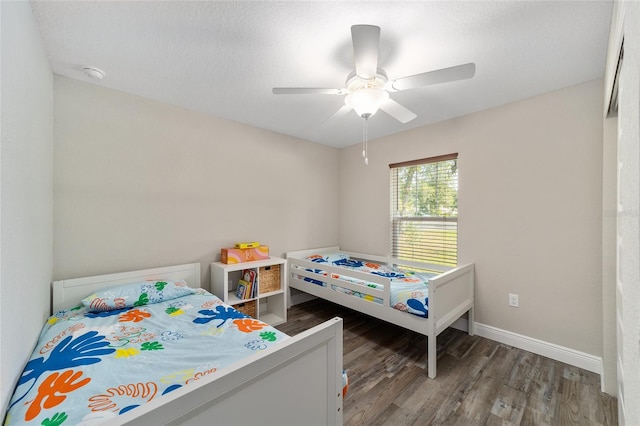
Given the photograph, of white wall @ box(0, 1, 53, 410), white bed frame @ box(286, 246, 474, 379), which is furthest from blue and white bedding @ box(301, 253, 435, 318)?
white wall @ box(0, 1, 53, 410)

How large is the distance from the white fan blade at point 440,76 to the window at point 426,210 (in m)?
1.52

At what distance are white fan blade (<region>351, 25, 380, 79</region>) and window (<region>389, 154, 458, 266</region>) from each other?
68.7 inches

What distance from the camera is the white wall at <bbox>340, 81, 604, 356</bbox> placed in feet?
6.73

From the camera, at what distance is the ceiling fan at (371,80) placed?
4.19 ft

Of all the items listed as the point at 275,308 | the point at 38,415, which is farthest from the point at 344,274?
the point at 38,415

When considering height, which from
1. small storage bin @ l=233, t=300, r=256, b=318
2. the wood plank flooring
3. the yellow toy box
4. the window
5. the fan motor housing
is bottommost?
the wood plank flooring

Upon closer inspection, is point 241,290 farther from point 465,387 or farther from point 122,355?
point 465,387

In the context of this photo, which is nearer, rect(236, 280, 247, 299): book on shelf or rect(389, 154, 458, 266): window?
rect(236, 280, 247, 299): book on shelf

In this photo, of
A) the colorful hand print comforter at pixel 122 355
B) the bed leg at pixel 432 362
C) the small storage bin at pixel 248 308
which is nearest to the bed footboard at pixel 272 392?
the colorful hand print comforter at pixel 122 355

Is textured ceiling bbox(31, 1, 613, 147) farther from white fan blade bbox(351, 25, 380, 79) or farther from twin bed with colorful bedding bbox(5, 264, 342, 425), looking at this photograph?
twin bed with colorful bedding bbox(5, 264, 342, 425)

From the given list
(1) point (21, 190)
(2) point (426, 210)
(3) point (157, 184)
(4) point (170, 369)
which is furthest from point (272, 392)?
(2) point (426, 210)

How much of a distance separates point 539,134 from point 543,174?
1.15 ft

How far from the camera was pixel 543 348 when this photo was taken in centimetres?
223

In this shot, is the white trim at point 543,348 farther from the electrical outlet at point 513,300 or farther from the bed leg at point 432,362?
the bed leg at point 432,362
